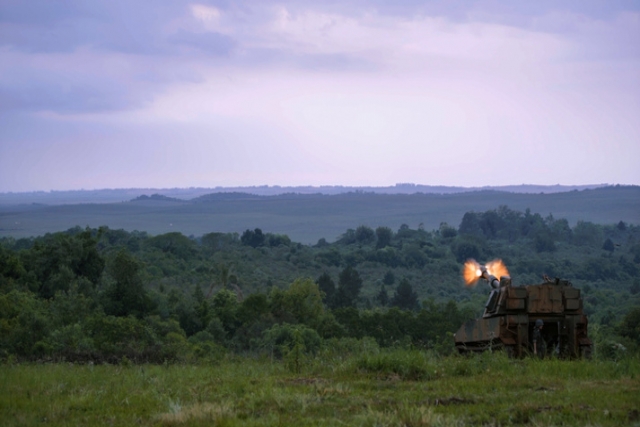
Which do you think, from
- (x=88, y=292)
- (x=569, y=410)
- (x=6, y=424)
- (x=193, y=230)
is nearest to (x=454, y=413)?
(x=569, y=410)

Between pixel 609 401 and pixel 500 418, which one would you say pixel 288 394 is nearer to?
pixel 500 418

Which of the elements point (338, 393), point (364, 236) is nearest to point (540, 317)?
point (338, 393)

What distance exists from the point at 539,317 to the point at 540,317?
1.1 inches

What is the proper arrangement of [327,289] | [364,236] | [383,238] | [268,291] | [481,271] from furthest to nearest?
[364,236] → [383,238] → [327,289] → [268,291] → [481,271]

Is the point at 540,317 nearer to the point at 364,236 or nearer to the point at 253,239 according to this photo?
the point at 253,239

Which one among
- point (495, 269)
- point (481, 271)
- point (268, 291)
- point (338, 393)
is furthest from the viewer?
point (268, 291)

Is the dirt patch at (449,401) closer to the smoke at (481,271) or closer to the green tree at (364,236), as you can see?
the smoke at (481,271)

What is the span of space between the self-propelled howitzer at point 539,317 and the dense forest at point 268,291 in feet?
2.03

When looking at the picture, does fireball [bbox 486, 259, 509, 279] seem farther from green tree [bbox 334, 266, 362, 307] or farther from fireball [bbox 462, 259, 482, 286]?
green tree [bbox 334, 266, 362, 307]

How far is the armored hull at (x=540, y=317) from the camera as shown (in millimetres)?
16064

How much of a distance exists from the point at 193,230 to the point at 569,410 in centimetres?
18610

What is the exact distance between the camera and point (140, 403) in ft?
33.7

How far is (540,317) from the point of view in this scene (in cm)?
1631

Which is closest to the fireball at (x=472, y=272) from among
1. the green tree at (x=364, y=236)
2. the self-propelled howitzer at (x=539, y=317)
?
the self-propelled howitzer at (x=539, y=317)
